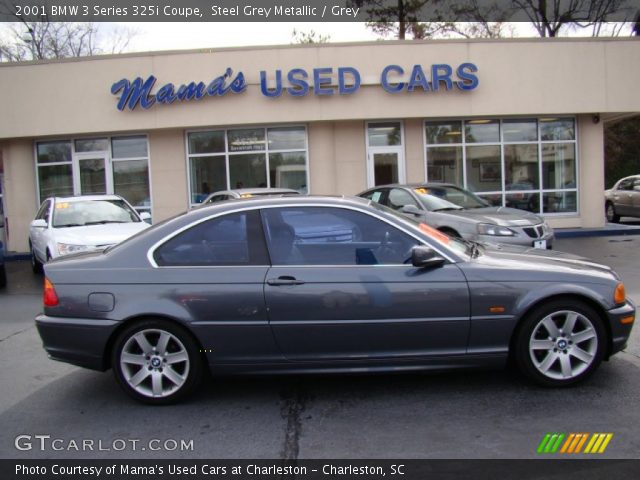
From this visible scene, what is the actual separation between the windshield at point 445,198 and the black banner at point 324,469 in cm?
712

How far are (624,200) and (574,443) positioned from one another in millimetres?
17504

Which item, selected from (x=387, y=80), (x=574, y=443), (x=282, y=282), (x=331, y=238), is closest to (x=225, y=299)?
(x=282, y=282)

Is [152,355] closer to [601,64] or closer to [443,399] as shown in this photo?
[443,399]

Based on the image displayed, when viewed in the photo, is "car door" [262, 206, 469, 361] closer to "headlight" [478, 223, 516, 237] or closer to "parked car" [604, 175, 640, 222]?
"headlight" [478, 223, 516, 237]

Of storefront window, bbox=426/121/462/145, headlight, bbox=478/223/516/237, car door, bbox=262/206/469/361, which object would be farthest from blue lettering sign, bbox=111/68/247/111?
car door, bbox=262/206/469/361

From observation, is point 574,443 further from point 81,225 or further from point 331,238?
point 81,225

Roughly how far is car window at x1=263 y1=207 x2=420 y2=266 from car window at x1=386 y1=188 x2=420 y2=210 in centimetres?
609

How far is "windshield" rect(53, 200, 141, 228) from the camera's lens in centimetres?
1067

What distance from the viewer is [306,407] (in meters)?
4.35

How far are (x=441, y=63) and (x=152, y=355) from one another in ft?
42.8

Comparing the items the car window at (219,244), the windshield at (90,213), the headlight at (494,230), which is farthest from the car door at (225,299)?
the windshield at (90,213)

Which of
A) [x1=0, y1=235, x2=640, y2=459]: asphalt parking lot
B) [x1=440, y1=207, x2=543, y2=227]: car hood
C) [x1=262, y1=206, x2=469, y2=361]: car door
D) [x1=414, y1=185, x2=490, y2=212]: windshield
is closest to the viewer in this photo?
[x1=0, y1=235, x2=640, y2=459]: asphalt parking lot

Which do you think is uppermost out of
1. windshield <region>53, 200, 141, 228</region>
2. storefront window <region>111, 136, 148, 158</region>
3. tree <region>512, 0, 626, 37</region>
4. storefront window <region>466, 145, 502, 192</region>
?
tree <region>512, 0, 626, 37</region>

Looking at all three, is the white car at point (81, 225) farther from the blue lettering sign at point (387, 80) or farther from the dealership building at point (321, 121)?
the blue lettering sign at point (387, 80)
